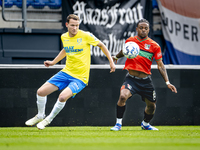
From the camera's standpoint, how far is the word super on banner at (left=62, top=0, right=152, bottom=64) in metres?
9.88

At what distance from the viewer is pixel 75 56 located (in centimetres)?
644

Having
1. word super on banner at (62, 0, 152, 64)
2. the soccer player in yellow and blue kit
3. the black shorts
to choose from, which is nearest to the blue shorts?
the soccer player in yellow and blue kit

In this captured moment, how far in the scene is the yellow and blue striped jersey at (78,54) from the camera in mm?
6422

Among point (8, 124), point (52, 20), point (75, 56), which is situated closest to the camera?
point (75, 56)

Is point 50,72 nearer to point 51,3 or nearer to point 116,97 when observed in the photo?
point 116,97

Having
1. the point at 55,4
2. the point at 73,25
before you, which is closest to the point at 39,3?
the point at 55,4

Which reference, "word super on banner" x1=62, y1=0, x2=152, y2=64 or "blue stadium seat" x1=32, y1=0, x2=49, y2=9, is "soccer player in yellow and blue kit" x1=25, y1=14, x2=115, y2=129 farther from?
"blue stadium seat" x1=32, y1=0, x2=49, y2=9

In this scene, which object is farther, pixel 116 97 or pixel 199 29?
pixel 199 29

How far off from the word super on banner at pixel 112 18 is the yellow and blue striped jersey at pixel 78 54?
3.32m

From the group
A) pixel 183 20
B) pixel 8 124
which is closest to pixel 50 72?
pixel 8 124

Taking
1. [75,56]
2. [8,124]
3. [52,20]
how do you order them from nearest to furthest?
[75,56] → [8,124] → [52,20]

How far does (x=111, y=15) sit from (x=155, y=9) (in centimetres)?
133

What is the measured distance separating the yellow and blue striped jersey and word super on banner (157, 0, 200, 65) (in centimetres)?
409

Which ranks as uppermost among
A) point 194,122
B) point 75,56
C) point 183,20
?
point 183,20
